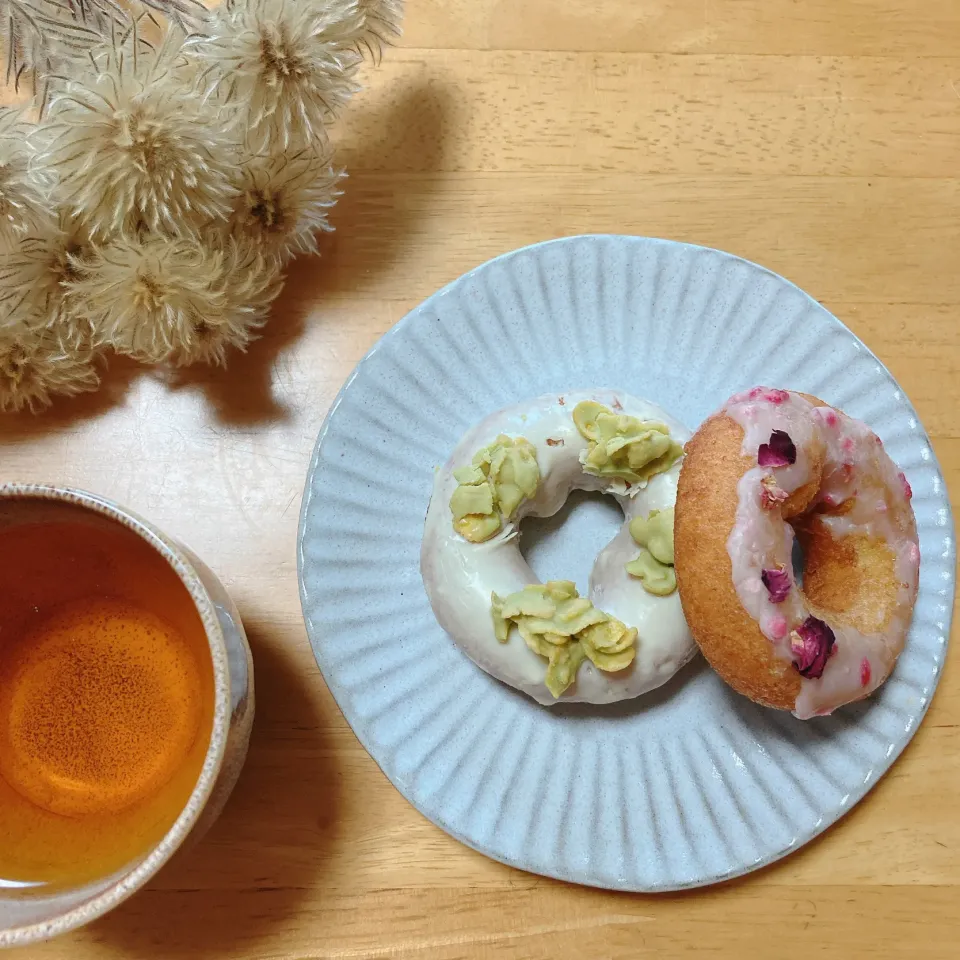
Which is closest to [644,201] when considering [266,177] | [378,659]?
[266,177]

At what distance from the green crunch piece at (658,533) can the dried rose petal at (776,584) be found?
4.1 inches

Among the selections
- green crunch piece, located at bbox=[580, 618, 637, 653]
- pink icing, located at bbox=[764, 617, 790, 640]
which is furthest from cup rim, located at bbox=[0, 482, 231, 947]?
pink icing, located at bbox=[764, 617, 790, 640]

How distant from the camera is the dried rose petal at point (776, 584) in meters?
0.68

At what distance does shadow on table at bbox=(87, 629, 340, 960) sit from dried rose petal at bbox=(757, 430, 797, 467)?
494 millimetres

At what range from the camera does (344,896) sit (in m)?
0.82

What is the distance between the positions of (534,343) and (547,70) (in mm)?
334

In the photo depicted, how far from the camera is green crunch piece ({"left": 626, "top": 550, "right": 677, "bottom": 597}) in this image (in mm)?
768

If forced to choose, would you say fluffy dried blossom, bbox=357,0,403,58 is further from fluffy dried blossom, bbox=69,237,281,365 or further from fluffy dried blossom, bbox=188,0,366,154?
fluffy dried blossom, bbox=69,237,281,365

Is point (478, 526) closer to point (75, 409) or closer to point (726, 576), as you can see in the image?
point (726, 576)

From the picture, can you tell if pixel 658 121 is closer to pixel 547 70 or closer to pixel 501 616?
pixel 547 70

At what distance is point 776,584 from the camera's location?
0.68m

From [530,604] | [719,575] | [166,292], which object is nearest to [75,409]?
[166,292]

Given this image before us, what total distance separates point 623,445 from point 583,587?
17 centimetres

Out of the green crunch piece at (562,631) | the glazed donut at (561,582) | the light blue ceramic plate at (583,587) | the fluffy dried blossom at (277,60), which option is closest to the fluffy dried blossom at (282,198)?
the fluffy dried blossom at (277,60)
